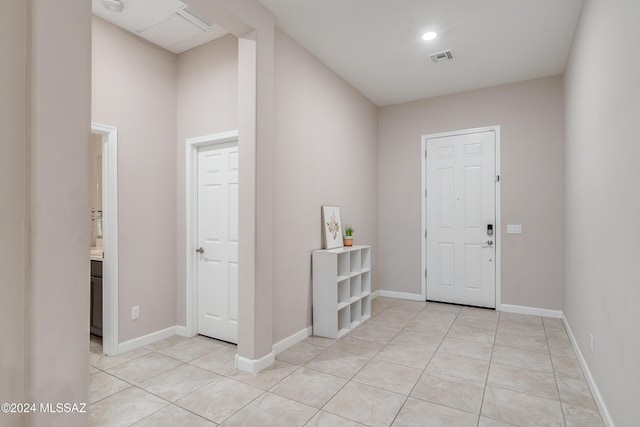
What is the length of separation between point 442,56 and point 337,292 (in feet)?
9.13

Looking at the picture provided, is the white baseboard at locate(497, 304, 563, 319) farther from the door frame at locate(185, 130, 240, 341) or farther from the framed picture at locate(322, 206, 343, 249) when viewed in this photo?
the door frame at locate(185, 130, 240, 341)

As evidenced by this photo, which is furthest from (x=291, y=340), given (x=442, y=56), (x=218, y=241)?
(x=442, y=56)

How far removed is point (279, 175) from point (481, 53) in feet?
8.34

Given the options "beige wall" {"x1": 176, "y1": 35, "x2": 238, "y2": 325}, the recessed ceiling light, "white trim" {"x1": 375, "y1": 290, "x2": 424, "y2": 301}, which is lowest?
"white trim" {"x1": 375, "y1": 290, "x2": 424, "y2": 301}

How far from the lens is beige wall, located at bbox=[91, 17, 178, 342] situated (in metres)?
3.05

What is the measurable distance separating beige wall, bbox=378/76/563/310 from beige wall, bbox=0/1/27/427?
4496mm

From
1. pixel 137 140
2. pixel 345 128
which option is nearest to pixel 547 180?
pixel 345 128

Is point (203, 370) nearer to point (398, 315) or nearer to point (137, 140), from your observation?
point (137, 140)

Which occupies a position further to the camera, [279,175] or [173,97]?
[173,97]

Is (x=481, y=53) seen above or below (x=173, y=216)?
above

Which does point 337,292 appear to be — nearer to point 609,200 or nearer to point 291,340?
point 291,340

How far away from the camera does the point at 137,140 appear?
327cm

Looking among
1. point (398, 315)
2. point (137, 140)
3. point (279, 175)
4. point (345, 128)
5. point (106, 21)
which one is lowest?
point (398, 315)

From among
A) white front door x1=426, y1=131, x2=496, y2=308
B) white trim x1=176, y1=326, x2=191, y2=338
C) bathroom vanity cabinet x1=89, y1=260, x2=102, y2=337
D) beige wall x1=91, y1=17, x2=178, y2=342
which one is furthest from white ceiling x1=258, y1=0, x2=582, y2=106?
white trim x1=176, y1=326, x2=191, y2=338
